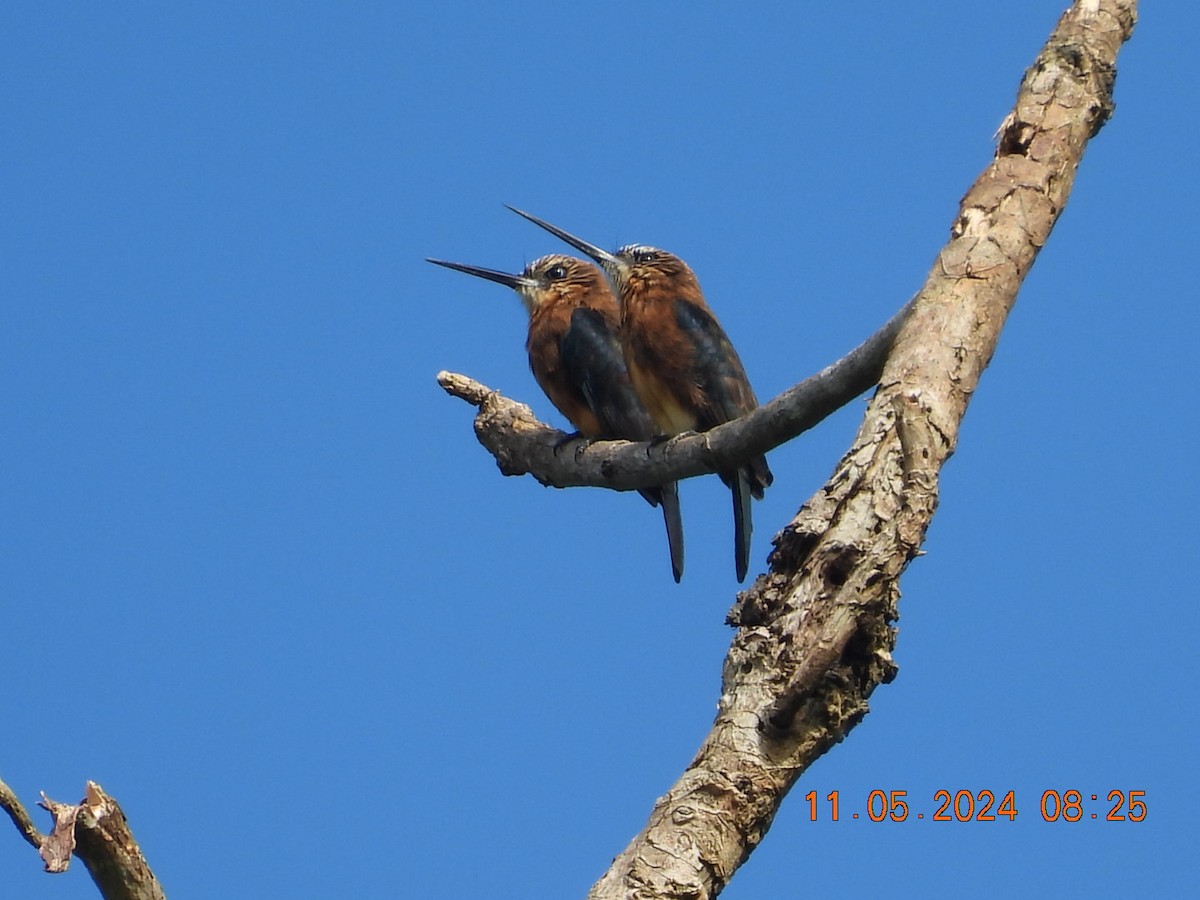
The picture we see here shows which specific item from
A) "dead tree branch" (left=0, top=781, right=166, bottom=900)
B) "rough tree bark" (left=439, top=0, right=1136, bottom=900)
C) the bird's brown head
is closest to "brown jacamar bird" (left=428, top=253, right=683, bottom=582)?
the bird's brown head

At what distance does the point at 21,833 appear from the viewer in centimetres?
342

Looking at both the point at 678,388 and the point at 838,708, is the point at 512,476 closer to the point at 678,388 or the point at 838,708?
the point at 678,388

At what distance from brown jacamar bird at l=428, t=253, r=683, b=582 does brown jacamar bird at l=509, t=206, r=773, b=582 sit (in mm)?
253

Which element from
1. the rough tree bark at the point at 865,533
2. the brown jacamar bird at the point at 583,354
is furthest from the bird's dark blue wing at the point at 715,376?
the rough tree bark at the point at 865,533

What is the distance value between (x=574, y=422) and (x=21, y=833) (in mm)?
5331

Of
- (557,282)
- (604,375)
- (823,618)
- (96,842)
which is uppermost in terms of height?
(557,282)

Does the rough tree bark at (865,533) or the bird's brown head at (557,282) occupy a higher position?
the bird's brown head at (557,282)

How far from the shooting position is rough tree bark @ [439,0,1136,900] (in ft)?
11.7

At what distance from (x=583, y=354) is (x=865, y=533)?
193 inches

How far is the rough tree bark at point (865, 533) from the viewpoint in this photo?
3566 mm

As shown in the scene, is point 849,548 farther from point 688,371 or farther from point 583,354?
point 583,354

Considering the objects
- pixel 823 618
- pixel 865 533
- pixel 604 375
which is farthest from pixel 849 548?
pixel 604 375

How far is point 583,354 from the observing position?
8.63 m

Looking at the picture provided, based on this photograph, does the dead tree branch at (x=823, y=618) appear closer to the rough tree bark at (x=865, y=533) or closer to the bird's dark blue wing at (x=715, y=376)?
the rough tree bark at (x=865, y=533)
